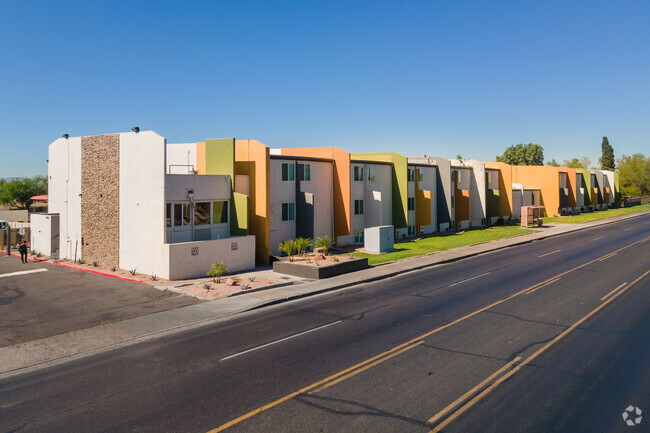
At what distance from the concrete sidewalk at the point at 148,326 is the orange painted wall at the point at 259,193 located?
9.29ft

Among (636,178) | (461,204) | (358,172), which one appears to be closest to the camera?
(358,172)

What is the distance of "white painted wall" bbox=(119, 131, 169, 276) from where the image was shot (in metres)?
23.0

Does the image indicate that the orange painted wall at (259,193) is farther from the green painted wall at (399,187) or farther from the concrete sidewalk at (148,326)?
the green painted wall at (399,187)

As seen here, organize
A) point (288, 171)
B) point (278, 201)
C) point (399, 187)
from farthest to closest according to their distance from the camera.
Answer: point (399, 187) < point (288, 171) < point (278, 201)

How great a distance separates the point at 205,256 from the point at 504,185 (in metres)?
Result: 47.0

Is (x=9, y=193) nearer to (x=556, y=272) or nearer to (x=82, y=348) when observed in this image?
(x=82, y=348)

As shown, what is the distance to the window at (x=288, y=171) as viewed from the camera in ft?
101

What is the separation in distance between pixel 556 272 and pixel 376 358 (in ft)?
52.6

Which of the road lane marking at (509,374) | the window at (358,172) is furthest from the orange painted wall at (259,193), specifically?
the road lane marking at (509,374)

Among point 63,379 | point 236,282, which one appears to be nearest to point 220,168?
point 236,282

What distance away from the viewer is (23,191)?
81.6 m

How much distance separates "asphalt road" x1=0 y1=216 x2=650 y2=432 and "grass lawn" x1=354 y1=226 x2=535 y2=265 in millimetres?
12436

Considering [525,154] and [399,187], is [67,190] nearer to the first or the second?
[399,187]

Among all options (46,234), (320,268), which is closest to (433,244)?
(320,268)
